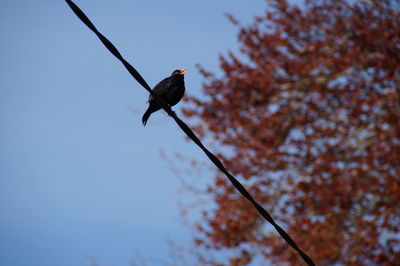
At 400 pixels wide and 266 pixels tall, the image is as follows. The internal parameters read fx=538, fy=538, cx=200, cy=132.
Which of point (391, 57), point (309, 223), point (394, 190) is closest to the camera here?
point (394, 190)

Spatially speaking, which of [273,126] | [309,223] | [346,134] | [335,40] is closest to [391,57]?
[335,40]

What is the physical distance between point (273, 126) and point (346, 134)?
161cm

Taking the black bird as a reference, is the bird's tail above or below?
below

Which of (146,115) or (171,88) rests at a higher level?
(171,88)

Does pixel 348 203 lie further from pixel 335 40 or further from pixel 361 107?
pixel 335 40

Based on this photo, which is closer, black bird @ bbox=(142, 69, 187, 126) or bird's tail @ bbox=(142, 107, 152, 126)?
bird's tail @ bbox=(142, 107, 152, 126)

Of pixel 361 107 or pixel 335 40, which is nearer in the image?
pixel 361 107

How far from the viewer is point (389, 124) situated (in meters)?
10.8

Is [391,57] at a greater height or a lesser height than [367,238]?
greater

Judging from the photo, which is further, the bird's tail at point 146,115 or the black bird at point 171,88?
the black bird at point 171,88

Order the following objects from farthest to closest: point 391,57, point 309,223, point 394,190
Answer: point 391,57 < point 309,223 < point 394,190

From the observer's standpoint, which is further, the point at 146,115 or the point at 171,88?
the point at 171,88

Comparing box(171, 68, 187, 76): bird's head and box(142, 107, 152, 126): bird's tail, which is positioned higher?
box(171, 68, 187, 76): bird's head

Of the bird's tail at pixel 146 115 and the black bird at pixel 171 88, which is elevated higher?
the black bird at pixel 171 88
